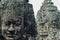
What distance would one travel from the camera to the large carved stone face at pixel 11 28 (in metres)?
14.5

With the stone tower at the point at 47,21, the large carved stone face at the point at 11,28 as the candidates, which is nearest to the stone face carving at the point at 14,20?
the large carved stone face at the point at 11,28

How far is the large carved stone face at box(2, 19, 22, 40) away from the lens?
14.5 meters

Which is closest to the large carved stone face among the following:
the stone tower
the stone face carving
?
the stone face carving

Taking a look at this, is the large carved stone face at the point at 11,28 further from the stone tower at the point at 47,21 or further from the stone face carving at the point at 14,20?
the stone tower at the point at 47,21

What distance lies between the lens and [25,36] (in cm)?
1544

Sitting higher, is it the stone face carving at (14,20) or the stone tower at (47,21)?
the stone face carving at (14,20)

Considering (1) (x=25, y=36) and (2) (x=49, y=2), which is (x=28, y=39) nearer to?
(1) (x=25, y=36)

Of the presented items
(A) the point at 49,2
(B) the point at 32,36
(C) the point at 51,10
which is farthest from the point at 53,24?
(B) the point at 32,36

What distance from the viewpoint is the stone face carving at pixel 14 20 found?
14.6m

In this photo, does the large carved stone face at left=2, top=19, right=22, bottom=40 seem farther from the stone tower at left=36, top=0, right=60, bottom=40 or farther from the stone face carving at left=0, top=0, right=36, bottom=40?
the stone tower at left=36, top=0, right=60, bottom=40

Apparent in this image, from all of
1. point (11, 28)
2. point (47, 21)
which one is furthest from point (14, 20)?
point (47, 21)

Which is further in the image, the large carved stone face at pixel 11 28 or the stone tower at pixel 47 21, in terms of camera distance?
the stone tower at pixel 47 21

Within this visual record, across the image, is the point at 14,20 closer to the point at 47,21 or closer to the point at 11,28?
the point at 11,28

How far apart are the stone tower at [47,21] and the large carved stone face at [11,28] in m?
17.5
